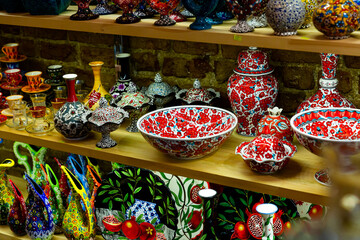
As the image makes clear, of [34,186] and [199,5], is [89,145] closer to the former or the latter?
[34,186]

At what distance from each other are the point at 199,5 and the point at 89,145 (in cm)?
62

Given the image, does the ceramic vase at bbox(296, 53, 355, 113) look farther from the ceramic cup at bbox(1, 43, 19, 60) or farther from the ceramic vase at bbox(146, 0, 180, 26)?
the ceramic cup at bbox(1, 43, 19, 60)

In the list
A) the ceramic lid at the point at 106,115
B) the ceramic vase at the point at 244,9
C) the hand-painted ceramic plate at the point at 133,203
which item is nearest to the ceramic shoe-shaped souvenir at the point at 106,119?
the ceramic lid at the point at 106,115

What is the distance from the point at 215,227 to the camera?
5.32 feet

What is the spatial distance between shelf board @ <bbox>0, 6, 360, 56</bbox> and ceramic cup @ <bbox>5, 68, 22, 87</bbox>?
26cm

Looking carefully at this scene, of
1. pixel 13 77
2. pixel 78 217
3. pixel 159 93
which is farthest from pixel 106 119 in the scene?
pixel 13 77

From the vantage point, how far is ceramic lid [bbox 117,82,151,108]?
1.64 meters

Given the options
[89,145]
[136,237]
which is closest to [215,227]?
[136,237]

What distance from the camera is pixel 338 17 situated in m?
1.15

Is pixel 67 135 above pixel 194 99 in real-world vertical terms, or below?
below

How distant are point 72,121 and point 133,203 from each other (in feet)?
1.39

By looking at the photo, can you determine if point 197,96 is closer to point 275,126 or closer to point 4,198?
point 275,126

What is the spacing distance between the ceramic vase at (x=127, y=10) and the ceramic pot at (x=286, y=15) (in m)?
0.45

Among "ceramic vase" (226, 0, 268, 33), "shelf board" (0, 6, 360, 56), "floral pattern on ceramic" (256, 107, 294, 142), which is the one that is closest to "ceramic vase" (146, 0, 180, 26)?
"shelf board" (0, 6, 360, 56)
